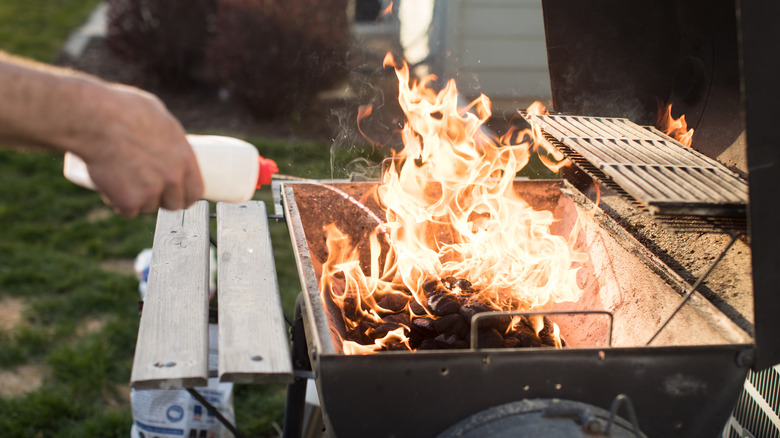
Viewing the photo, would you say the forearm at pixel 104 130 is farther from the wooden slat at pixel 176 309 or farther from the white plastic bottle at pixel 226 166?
the wooden slat at pixel 176 309

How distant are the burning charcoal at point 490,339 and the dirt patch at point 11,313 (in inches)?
111

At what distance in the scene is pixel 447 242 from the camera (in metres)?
2.56

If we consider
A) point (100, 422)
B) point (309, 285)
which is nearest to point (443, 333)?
point (309, 285)

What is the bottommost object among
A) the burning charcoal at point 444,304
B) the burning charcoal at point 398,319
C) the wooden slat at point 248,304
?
the burning charcoal at point 398,319

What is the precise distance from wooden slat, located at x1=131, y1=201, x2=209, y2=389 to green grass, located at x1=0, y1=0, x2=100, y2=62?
6.76 meters

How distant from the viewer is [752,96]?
1.29 meters

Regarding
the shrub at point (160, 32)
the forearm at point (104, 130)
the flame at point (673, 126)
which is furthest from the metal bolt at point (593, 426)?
the shrub at point (160, 32)

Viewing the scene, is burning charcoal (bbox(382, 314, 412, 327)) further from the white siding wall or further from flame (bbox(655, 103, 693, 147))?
the white siding wall

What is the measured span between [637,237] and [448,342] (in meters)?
0.72

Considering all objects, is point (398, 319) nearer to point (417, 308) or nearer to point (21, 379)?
point (417, 308)

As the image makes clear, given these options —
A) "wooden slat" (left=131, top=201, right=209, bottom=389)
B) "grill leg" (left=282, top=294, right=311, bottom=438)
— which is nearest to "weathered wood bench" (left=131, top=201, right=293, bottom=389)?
"wooden slat" (left=131, top=201, right=209, bottom=389)

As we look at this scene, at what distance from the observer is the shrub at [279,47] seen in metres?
6.36

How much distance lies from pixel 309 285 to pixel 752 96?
1.12 m

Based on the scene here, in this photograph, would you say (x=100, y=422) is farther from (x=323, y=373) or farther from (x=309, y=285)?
(x=323, y=373)
